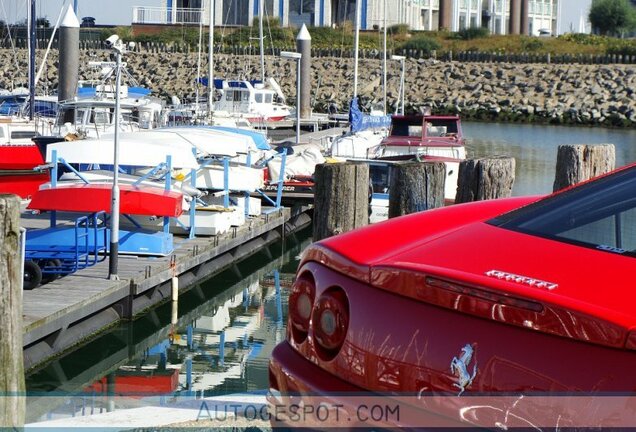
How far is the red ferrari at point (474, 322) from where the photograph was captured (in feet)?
8.58

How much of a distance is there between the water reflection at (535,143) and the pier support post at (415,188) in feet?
84.1

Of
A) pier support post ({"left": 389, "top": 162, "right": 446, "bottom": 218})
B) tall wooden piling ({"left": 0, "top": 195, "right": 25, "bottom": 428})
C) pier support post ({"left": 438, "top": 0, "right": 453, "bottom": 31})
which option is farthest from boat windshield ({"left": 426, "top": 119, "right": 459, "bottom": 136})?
pier support post ({"left": 438, "top": 0, "right": 453, "bottom": 31})

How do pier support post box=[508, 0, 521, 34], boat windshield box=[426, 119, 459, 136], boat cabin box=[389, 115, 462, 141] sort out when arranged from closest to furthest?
boat cabin box=[389, 115, 462, 141]
boat windshield box=[426, 119, 459, 136]
pier support post box=[508, 0, 521, 34]

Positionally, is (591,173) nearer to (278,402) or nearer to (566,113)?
(278,402)

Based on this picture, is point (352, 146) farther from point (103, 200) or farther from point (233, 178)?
point (103, 200)

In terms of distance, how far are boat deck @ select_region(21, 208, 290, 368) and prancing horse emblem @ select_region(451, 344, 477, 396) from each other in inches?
346

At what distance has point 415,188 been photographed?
20.6ft

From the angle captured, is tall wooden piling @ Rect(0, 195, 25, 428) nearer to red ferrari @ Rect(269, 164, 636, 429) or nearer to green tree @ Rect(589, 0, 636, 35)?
red ferrari @ Rect(269, 164, 636, 429)

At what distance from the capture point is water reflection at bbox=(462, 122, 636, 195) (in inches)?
1430

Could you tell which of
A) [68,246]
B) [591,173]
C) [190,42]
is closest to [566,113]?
[190,42]

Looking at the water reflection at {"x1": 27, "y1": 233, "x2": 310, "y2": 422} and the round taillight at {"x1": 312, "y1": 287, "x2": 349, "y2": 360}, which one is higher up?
the round taillight at {"x1": 312, "y1": 287, "x2": 349, "y2": 360}

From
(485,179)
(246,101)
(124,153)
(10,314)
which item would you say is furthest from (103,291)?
(246,101)

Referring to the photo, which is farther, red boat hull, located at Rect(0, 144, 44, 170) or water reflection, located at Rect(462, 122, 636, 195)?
water reflection, located at Rect(462, 122, 636, 195)

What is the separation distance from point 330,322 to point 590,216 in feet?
2.86
